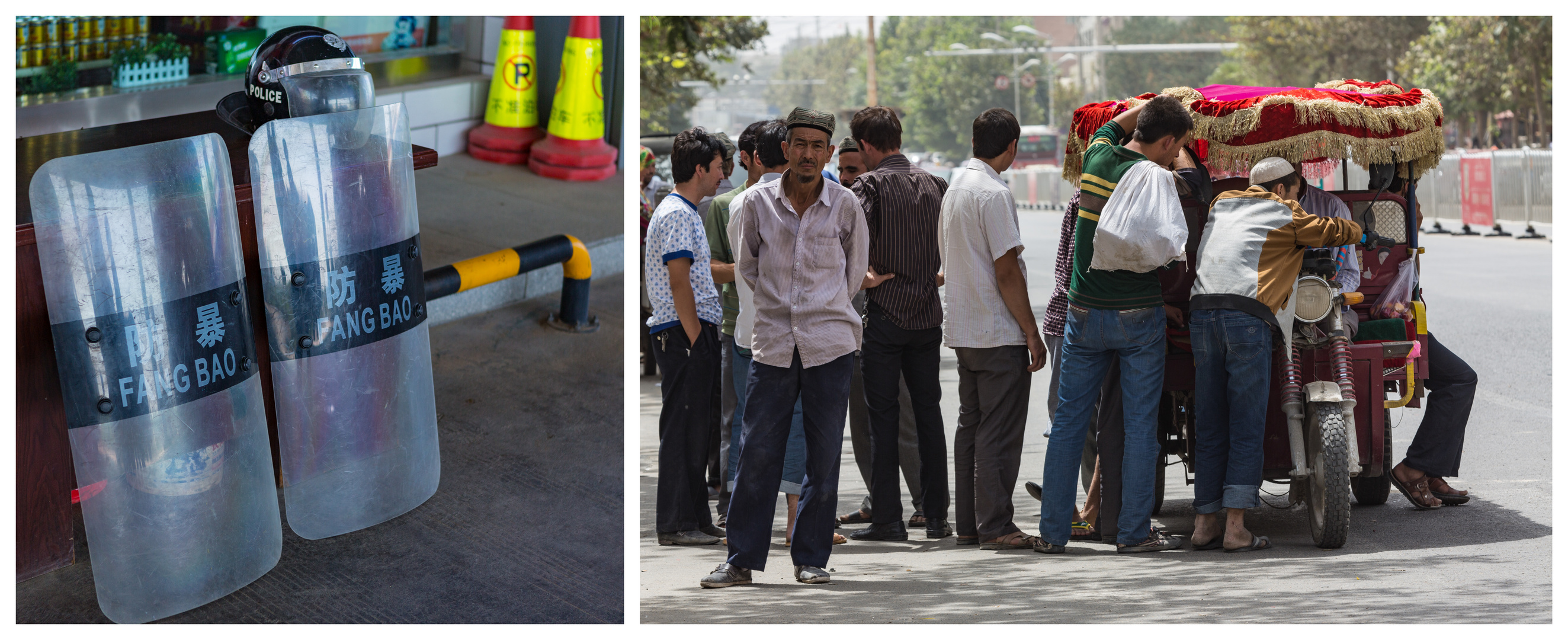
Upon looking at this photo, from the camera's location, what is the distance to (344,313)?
4.09m

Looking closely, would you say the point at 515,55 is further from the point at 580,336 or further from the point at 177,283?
the point at 177,283

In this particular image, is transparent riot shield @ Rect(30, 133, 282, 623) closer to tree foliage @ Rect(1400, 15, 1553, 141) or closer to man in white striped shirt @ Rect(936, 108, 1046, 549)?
man in white striped shirt @ Rect(936, 108, 1046, 549)

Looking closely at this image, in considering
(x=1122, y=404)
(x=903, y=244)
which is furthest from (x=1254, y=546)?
(x=903, y=244)

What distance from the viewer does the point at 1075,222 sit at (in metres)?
4.68

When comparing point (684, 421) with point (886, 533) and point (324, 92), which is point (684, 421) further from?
point (324, 92)

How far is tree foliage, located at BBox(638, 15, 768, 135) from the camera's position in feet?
35.5

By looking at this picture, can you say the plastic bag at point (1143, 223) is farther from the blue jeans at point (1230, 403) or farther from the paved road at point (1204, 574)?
the paved road at point (1204, 574)

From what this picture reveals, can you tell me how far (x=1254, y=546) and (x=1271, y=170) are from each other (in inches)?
50.4

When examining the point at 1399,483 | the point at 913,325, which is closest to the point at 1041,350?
the point at 913,325

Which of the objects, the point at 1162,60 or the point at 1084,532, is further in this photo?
the point at 1162,60

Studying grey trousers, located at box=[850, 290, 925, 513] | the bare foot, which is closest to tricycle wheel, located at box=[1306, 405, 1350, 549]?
the bare foot

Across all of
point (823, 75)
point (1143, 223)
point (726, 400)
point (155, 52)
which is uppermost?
point (155, 52)

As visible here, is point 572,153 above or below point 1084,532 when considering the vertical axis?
above

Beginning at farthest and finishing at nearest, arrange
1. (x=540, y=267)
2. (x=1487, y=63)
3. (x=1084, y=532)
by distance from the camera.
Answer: (x=1487, y=63) → (x=540, y=267) → (x=1084, y=532)
